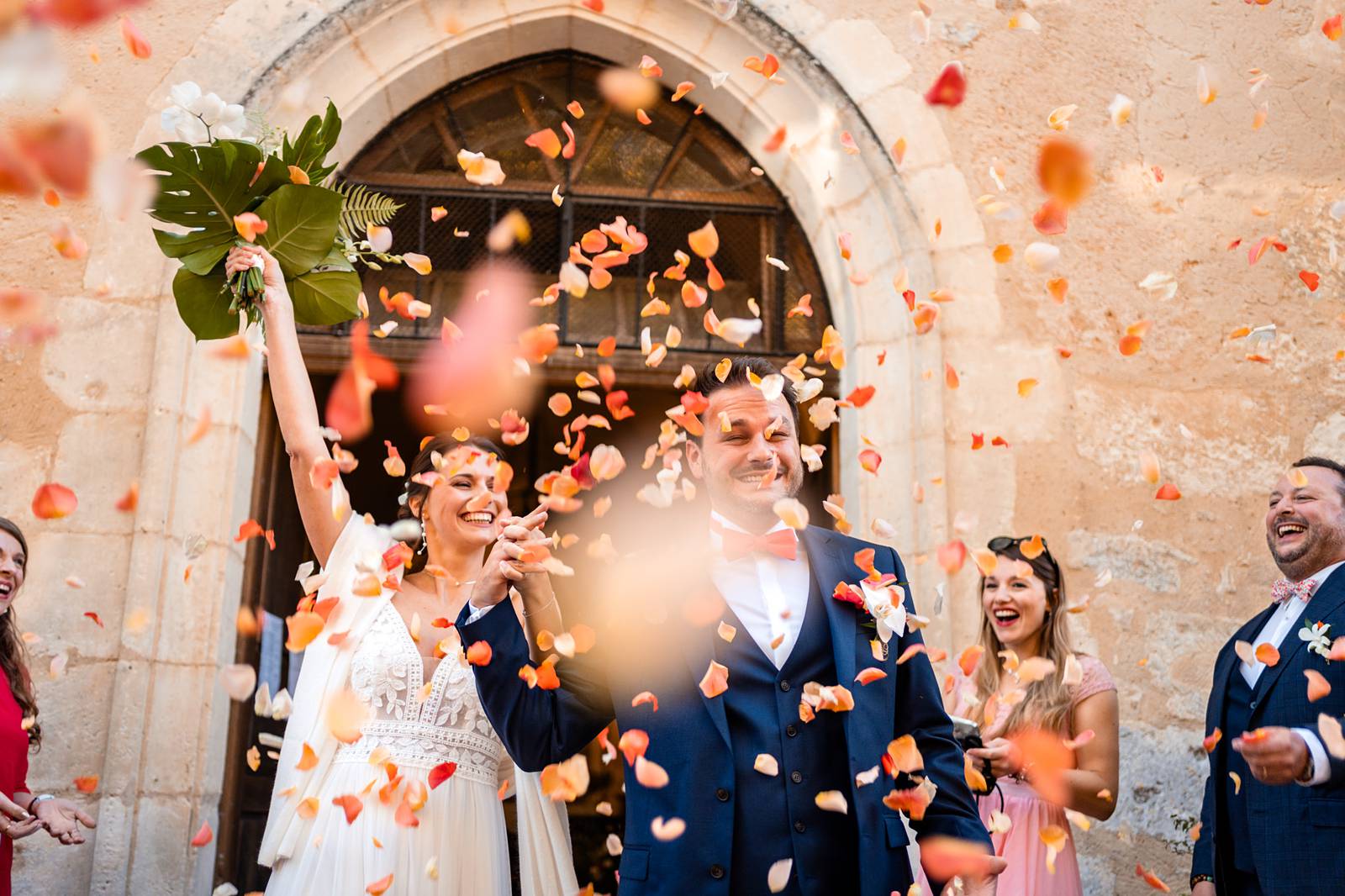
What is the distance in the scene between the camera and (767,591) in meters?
2.39

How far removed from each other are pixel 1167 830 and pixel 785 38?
318 centimetres

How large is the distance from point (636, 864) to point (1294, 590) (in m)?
2.17

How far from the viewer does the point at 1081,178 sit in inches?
177

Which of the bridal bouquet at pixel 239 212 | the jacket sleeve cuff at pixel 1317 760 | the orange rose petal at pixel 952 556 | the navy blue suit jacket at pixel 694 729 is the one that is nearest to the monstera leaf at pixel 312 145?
the bridal bouquet at pixel 239 212

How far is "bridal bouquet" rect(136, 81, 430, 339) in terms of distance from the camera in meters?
2.71

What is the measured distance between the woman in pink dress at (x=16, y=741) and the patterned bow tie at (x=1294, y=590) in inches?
129

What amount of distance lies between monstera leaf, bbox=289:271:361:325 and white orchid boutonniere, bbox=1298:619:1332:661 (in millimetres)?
2526

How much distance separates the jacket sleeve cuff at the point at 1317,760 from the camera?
274 cm

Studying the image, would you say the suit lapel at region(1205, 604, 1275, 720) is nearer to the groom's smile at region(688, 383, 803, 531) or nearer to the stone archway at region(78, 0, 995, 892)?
the stone archway at region(78, 0, 995, 892)

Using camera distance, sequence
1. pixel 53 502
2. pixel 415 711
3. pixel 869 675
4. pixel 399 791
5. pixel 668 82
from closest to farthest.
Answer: pixel 869 675
pixel 399 791
pixel 415 711
pixel 53 502
pixel 668 82

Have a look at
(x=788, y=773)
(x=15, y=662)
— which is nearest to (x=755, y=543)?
(x=788, y=773)

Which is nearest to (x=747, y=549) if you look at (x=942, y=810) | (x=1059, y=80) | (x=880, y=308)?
(x=942, y=810)

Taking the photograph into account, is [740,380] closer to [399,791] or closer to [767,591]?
[767,591]

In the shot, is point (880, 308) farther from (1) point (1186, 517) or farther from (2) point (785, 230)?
(1) point (1186, 517)
